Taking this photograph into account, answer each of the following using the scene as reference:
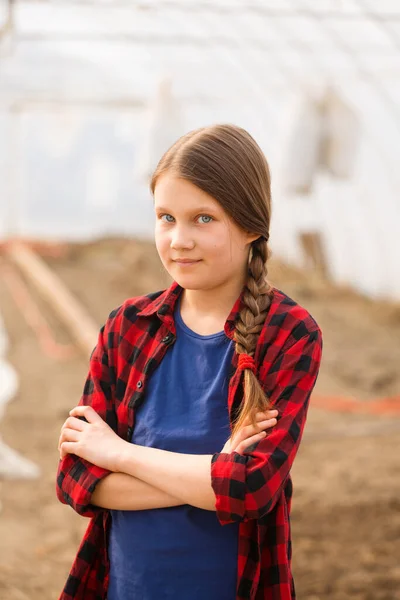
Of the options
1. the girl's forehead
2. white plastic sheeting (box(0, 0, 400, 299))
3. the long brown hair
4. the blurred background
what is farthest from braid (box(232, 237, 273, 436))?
white plastic sheeting (box(0, 0, 400, 299))

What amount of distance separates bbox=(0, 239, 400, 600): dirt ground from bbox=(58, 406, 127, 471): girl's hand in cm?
51

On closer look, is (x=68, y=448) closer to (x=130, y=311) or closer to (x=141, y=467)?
(x=141, y=467)

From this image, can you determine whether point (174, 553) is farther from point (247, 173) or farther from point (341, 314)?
point (341, 314)

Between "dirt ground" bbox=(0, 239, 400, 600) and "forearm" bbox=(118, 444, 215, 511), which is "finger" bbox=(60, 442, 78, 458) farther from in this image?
"dirt ground" bbox=(0, 239, 400, 600)

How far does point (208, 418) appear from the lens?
1473 millimetres

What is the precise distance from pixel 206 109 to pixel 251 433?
37.0 ft

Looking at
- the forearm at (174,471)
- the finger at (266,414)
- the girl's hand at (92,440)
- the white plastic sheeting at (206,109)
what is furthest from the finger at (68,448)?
the white plastic sheeting at (206,109)

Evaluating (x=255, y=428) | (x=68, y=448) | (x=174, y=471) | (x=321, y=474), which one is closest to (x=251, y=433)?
(x=255, y=428)

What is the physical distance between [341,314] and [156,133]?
349 centimetres

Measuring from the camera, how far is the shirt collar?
4.96ft

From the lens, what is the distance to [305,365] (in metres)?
1.46

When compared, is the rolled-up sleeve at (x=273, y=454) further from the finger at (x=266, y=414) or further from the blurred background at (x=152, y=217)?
the blurred background at (x=152, y=217)

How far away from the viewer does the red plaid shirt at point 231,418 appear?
4.57 ft

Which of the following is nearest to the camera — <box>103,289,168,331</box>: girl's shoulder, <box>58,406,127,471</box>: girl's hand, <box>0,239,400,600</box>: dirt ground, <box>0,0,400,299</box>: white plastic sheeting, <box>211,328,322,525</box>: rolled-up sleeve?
<box>211,328,322,525</box>: rolled-up sleeve
